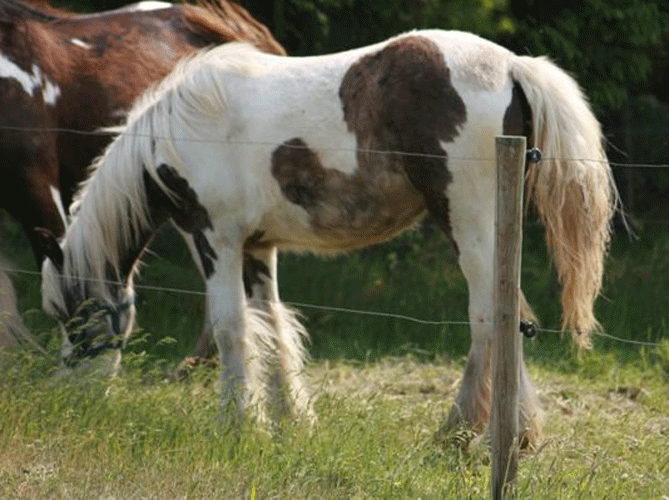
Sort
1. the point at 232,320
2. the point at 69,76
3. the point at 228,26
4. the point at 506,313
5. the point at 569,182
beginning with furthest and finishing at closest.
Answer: the point at 228,26 < the point at 69,76 < the point at 232,320 < the point at 569,182 < the point at 506,313

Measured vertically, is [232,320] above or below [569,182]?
below

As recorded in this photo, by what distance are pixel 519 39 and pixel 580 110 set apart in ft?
15.0

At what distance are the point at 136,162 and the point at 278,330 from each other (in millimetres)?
1065

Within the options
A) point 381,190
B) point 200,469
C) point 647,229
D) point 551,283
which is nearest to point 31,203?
point 381,190

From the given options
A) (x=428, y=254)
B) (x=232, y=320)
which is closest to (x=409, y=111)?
(x=232, y=320)

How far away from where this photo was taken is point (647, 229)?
1141 centimetres

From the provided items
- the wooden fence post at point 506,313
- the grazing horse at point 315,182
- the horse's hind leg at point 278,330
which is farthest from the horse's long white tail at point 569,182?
the horse's hind leg at point 278,330

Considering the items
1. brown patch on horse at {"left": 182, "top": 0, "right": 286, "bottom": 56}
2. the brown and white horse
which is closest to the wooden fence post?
the brown and white horse

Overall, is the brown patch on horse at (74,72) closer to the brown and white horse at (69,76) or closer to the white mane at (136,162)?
the brown and white horse at (69,76)

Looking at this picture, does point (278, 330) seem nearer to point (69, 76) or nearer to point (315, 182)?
point (315, 182)

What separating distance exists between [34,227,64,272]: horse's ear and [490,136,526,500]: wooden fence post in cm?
271

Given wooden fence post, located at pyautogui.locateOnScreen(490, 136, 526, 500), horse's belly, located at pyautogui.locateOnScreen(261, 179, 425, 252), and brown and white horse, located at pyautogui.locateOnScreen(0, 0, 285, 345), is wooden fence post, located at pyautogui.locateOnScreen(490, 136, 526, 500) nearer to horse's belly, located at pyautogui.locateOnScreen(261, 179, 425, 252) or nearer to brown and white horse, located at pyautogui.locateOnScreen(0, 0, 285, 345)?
horse's belly, located at pyautogui.locateOnScreen(261, 179, 425, 252)

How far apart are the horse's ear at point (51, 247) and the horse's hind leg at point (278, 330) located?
2.99ft

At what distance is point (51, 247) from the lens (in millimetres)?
6633
